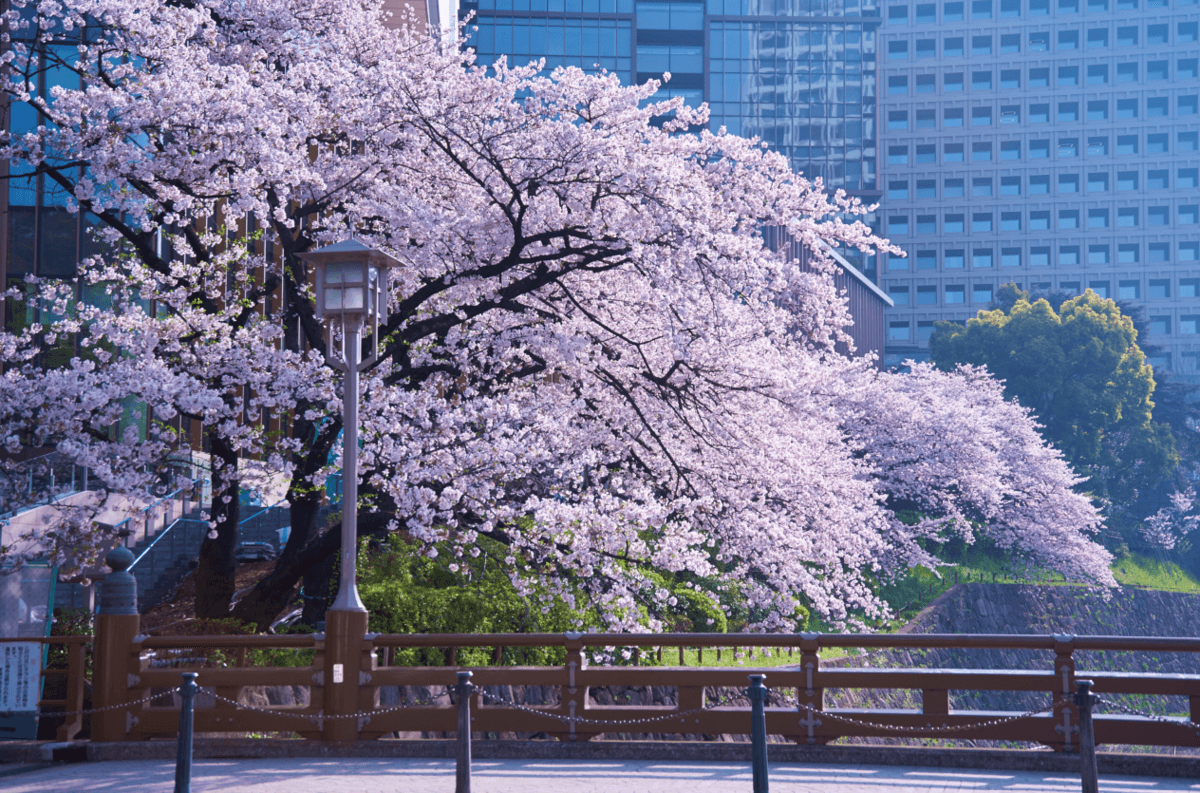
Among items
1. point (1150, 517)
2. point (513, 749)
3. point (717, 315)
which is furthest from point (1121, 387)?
point (513, 749)

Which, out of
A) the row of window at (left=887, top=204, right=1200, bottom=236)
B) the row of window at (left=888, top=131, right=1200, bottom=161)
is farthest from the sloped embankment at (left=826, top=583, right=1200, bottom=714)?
the row of window at (left=888, top=131, right=1200, bottom=161)

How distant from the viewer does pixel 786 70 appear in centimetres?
9381

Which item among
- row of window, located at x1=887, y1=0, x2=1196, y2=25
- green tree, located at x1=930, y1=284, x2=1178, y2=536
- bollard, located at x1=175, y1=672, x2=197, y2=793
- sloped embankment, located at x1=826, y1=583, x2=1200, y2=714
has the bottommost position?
sloped embankment, located at x1=826, y1=583, x2=1200, y2=714

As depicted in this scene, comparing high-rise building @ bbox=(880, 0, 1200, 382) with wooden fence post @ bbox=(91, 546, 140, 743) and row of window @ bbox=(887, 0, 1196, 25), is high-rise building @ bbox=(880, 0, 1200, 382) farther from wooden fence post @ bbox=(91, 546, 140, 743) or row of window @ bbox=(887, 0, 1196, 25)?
wooden fence post @ bbox=(91, 546, 140, 743)

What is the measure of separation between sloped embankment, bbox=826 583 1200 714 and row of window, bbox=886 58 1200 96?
77.3 m

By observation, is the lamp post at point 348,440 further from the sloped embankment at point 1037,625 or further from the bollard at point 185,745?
the sloped embankment at point 1037,625

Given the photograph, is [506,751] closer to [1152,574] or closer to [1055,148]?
[1152,574]

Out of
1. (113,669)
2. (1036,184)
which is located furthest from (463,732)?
(1036,184)

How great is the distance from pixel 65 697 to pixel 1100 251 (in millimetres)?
112860

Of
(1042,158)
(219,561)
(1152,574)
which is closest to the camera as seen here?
(219,561)

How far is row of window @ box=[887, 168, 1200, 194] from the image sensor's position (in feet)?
354

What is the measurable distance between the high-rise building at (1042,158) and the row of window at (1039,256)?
0.14 meters

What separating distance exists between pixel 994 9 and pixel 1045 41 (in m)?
6.37

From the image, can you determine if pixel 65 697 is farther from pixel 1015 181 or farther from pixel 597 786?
pixel 1015 181
